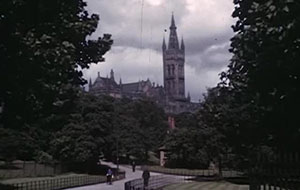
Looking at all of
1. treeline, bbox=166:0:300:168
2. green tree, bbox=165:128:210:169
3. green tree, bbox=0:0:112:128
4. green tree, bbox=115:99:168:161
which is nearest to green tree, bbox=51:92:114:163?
green tree, bbox=165:128:210:169

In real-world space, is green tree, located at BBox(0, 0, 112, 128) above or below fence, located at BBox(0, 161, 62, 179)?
above

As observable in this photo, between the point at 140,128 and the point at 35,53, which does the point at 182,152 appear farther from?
the point at 35,53

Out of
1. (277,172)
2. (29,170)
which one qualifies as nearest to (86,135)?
(29,170)

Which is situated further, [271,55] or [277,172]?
[271,55]

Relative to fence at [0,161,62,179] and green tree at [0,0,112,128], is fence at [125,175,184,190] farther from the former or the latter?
fence at [0,161,62,179]

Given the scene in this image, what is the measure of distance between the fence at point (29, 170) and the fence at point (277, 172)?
175 feet

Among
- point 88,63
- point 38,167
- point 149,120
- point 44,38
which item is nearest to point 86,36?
point 88,63

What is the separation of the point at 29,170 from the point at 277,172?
60439mm

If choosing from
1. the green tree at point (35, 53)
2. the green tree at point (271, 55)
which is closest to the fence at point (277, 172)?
the green tree at point (271, 55)

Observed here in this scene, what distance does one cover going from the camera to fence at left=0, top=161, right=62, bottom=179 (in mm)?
67312

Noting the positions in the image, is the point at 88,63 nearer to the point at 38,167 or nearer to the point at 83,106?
the point at 38,167

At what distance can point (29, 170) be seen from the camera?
231 ft

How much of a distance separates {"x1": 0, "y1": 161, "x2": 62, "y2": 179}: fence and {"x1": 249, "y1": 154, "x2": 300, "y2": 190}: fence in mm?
53335

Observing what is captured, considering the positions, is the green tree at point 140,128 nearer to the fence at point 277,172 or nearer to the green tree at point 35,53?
the green tree at point 35,53
